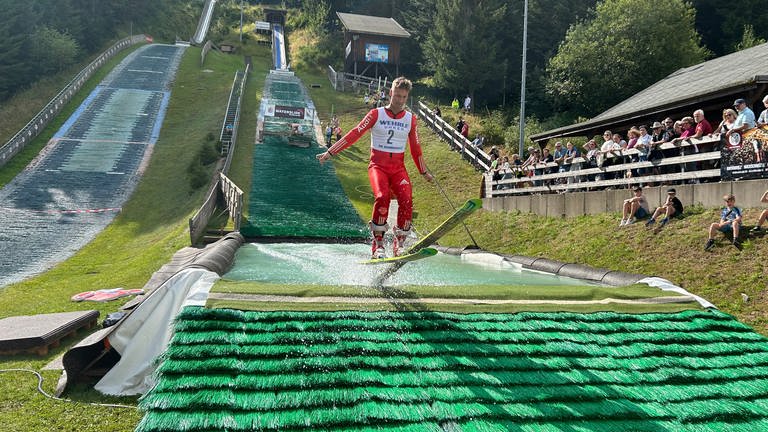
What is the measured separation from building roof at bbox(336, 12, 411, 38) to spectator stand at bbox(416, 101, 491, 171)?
63.4 feet

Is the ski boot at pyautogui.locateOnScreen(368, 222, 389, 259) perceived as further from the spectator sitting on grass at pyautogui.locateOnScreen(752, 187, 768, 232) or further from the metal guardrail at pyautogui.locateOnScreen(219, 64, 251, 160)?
the metal guardrail at pyautogui.locateOnScreen(219, 64, 251, 160)

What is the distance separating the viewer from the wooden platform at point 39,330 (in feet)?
22.3

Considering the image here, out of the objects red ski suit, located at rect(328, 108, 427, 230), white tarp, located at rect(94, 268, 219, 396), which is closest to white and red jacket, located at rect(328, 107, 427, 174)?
red ski suit, located at rect(328, 108, 427, 230)

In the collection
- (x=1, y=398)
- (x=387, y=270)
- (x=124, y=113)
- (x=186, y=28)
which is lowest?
(x=1, y=398)

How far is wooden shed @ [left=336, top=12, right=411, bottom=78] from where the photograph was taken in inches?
2088

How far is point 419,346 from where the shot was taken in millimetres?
Result: 5020

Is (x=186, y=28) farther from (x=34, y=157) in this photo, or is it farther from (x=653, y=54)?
(x=653, y=54)

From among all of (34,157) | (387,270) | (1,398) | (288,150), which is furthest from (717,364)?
(34,157)

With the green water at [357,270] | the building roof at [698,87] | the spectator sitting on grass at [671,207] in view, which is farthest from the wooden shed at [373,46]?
the spectator sitting on grass at [671,207]

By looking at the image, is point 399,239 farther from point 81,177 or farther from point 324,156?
point 81,177

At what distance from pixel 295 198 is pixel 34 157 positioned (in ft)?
61.6

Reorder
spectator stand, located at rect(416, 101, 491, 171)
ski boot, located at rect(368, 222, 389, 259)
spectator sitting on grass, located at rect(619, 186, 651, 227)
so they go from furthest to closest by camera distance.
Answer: spectator stand, located at rect(416, 101, 491, 171) → spectator sitting on grass, located at rect(619, 186, 651, 227) → ski boot, located at rect(368, 222, 389, 259)

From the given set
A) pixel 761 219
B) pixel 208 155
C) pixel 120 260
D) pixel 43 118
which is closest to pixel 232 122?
pixel 208 155

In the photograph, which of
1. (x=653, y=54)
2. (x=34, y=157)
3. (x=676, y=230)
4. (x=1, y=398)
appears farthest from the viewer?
(x=653, y=54)
